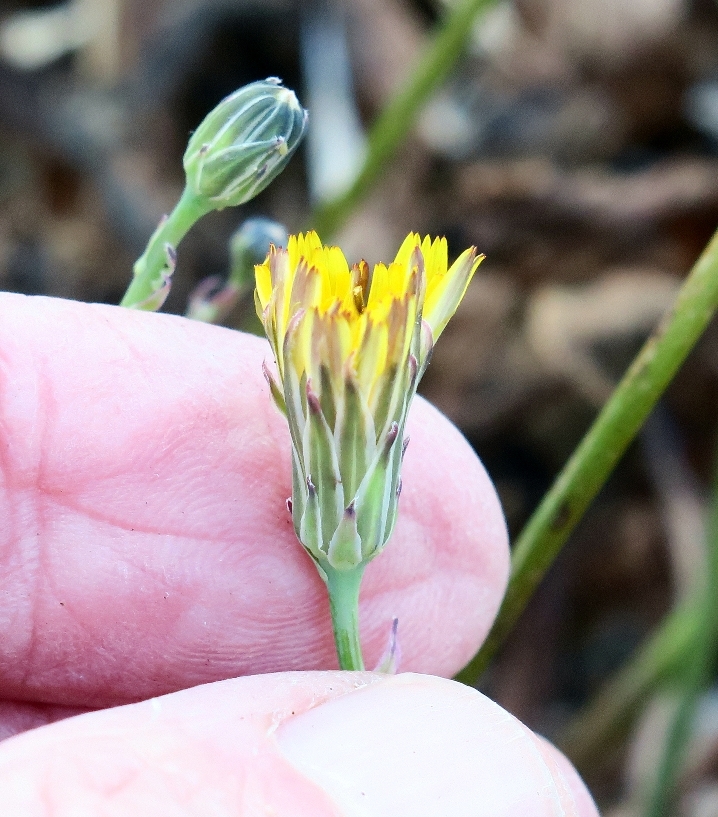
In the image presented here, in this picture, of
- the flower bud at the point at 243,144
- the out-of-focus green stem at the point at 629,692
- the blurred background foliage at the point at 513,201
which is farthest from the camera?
the blurred background foliage at the point at 513,201

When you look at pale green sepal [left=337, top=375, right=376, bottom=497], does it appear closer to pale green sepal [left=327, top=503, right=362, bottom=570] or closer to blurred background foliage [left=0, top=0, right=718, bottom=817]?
pale green sepal [left=327, top=503, right=362, bottom=570]

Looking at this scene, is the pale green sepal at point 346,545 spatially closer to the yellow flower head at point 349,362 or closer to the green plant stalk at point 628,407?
the yellow flower head at point 349,362

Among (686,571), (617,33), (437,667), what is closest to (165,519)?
(437,667)

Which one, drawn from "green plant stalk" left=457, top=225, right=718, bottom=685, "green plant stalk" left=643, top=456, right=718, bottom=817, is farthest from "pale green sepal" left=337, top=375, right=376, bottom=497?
"green plant stalk" left=643, top=456, right=718, bottom=817

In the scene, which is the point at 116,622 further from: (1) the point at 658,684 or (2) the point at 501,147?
(2) the point at 501,147

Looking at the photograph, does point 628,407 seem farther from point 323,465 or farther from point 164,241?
point 164,241

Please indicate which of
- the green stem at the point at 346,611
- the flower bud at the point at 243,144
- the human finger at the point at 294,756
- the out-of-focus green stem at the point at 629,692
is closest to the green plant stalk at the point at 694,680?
the out-of-focus green stem at the point at 629,692

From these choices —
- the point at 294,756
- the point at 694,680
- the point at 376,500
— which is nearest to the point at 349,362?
the point at 376,500
